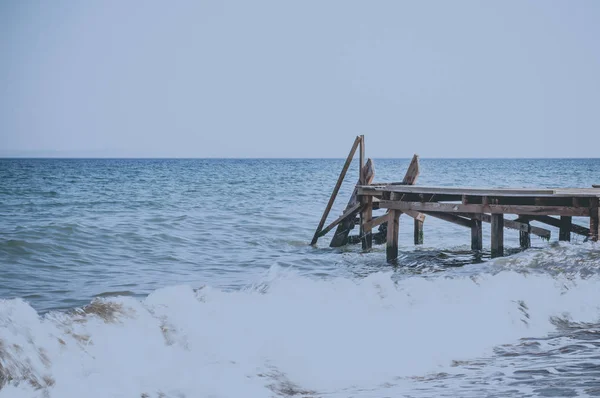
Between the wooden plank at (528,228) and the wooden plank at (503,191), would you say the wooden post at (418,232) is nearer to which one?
the wooden plank at (503,191)

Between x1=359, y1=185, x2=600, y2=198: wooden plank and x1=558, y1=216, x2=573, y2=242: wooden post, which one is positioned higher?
x1=359, y1=185, x2=600, y2=198: wooden plank

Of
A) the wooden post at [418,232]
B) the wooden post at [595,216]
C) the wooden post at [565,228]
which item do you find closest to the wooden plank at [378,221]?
the wooden post at [418,232]

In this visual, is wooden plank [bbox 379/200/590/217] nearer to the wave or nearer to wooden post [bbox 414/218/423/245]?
the wave

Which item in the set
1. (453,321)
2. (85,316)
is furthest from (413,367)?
(85,316)

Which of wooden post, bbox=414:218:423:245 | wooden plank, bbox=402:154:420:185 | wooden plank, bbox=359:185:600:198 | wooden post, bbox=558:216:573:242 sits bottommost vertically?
wooden post, bbox=414:218:423:245

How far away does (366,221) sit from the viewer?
15383mm

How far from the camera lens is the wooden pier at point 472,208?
37.1 feet

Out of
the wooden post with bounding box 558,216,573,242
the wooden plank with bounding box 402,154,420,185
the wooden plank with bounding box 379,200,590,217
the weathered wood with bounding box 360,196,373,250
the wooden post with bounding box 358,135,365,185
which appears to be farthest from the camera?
the wooden post with bounding box 358,135,365,185

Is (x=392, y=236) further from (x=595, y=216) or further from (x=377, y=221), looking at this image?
(x=595, y=216)

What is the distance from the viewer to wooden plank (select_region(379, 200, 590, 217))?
11.2 metres

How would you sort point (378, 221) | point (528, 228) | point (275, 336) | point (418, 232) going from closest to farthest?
point (275, 336)
point (528, 228)
point (378, 221)
point (418, 232)

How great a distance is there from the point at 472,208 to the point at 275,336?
6.64 m

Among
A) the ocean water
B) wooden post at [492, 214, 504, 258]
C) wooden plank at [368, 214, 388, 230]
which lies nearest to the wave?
the ocean water

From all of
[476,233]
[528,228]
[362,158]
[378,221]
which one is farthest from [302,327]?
[362,158]
